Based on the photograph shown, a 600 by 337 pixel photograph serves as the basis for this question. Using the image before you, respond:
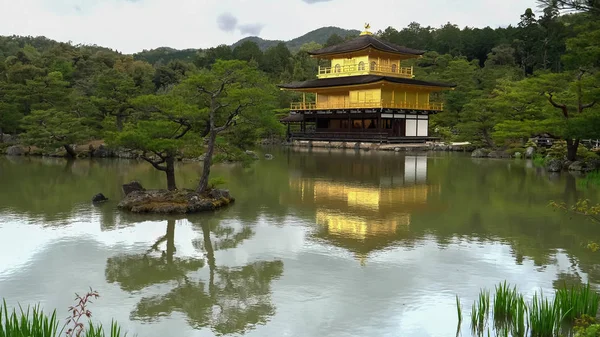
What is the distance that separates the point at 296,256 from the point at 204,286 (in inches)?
74.7

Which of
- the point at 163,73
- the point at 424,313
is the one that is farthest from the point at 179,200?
the point at 163,73

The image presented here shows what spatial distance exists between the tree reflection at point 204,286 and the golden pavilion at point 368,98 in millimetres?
28465

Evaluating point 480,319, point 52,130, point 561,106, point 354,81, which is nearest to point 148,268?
point 480,319

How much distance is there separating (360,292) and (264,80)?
24.9 ft

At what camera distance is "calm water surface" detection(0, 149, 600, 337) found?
5.89 meters

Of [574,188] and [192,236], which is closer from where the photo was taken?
[192,236]

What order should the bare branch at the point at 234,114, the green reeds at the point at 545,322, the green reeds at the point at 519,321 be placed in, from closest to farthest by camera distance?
the green reeds at the point at 545,322
the green reeds at the point at 519,321
the bare branch at the point at 234,114

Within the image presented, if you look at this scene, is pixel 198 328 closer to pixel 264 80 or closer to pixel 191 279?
pixel 191 279

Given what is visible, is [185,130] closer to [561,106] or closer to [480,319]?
[480,319]

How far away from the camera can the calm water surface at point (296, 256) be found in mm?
5891

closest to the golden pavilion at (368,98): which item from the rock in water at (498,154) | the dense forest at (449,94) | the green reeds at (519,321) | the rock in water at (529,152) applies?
the dense forest at (449,94)

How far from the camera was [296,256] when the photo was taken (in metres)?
8.27

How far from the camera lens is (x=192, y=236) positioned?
9.65 metres

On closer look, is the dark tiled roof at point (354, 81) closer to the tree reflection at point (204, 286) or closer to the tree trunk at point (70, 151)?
the tree trunk at point (70, 151)
